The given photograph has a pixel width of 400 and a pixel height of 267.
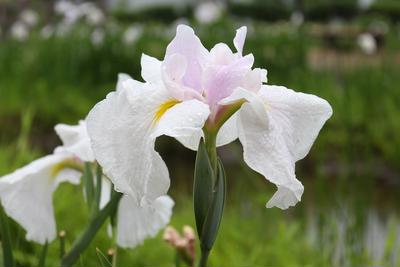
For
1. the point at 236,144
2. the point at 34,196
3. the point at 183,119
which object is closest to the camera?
the point at 183,119

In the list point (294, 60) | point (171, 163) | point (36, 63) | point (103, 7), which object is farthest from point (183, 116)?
point (103, 7)

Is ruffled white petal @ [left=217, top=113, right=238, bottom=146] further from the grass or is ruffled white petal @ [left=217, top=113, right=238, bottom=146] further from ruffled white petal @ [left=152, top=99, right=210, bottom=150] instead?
the grass

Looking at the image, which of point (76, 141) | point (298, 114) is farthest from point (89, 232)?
point (298, 114)

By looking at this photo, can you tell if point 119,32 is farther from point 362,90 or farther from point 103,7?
point 103,7

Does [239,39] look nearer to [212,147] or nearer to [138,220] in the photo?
[212,147]

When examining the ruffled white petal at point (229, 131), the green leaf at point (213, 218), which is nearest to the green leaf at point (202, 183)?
the green leaf at point (213, 218)

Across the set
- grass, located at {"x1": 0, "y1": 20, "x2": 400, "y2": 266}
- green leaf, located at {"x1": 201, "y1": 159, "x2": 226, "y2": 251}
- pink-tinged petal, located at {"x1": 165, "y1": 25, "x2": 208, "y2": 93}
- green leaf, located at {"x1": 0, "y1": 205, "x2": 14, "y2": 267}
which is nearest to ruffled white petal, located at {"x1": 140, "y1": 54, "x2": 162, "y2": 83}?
pink-tinged petal, located at {"x1": 165, "y1": 25, "x2": 208, "y2": 93}

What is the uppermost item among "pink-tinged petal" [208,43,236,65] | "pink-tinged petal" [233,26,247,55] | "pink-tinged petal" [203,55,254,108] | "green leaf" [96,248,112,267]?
"pink-tinged petal" [233,26,247,55]
